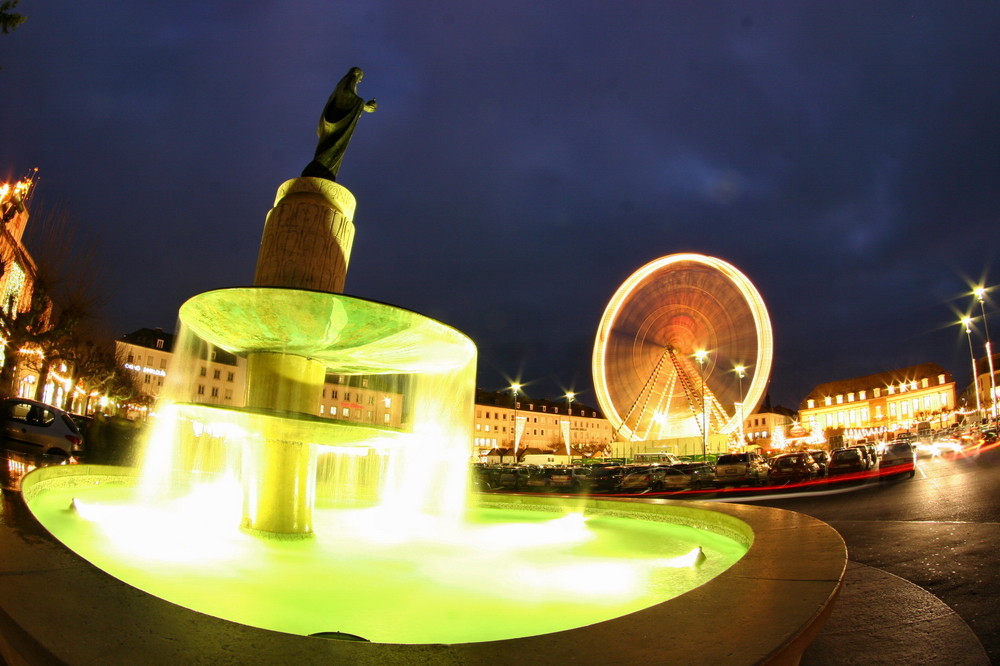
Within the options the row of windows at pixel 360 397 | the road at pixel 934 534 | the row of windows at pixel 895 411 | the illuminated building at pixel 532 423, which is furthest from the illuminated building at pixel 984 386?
the road at pixel 934 534

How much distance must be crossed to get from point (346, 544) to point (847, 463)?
60.4ft

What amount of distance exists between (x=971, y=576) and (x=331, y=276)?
22.1ft

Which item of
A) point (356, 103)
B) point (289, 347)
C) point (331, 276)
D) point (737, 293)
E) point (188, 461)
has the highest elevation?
point (737, 293)

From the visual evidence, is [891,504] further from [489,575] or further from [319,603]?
[319,603]

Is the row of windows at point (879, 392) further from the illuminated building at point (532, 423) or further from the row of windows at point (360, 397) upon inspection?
the row of windows at point (360, 397)

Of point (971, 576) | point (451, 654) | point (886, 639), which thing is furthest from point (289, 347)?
point (971, 576)

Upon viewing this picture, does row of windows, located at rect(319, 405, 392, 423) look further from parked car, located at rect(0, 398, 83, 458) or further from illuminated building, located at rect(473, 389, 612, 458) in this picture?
parked car, located at rect(0, 398, 83, 458)

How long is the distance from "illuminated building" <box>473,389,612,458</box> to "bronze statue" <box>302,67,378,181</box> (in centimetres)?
8218

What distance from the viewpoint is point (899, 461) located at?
1883cm

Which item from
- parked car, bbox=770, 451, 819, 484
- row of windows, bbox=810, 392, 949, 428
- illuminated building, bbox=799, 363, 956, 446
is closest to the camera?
parked car, bbox=770, 451, 819, 484

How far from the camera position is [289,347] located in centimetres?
668

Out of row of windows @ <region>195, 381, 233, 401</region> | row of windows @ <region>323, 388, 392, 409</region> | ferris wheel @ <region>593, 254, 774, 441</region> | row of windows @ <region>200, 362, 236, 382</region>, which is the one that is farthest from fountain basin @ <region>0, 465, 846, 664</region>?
row of windows @ <region>200, 362, 236, 382</region>

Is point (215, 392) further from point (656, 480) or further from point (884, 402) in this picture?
point (884, 402)

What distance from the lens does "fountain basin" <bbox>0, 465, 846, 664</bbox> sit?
1740 millimetres
